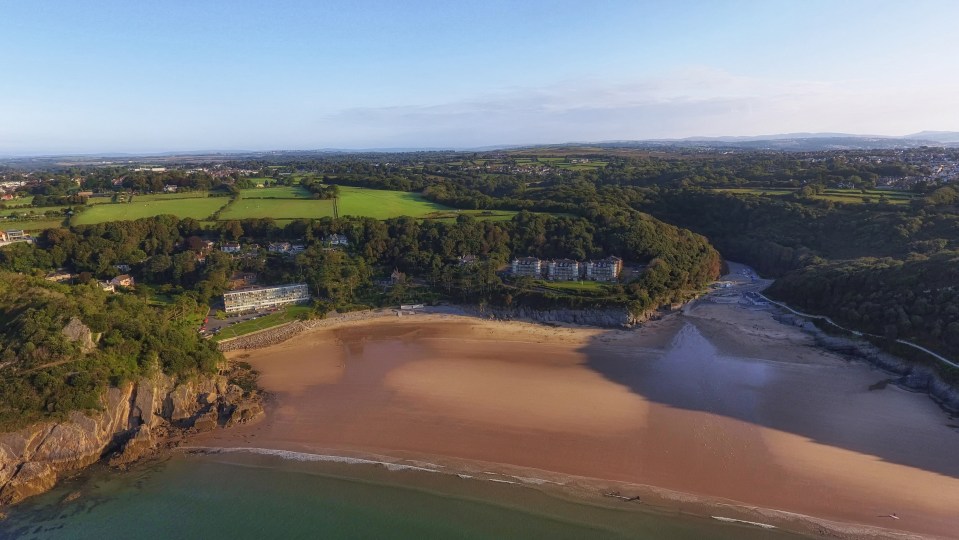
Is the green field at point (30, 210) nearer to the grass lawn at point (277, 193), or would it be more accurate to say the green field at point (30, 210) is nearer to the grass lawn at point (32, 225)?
the grass lawn at point (32, 225)

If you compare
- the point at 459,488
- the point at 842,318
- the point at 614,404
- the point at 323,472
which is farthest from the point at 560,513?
the point at 842,318

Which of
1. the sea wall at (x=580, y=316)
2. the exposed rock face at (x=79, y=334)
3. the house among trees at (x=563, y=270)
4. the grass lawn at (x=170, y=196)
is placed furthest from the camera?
the grass lawn at (x=170, y=196)

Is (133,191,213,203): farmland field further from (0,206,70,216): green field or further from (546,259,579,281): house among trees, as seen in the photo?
(546,259,579,281): house among trees

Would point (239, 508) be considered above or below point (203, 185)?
below

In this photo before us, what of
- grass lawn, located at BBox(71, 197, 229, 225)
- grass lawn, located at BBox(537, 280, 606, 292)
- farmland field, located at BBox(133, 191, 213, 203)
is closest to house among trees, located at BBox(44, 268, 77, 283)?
grass lawn, located at BBox(71, 197, 229, 225)

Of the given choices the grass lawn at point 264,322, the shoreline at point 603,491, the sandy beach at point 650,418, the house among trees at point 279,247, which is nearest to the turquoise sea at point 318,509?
the shoreline at point 603,491

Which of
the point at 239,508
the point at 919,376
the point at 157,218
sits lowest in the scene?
the point at 239,508

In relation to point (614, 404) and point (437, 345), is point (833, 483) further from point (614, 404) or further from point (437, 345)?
point (437, 345)
